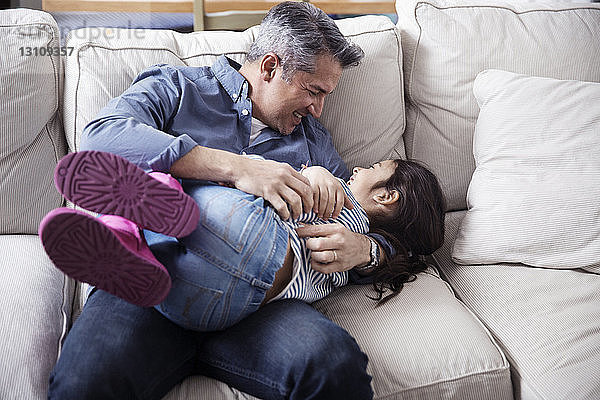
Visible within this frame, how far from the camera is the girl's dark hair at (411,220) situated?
5.12 feet

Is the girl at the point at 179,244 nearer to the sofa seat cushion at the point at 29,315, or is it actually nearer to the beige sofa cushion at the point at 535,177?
the sofa seat cushion at the point at 29,315

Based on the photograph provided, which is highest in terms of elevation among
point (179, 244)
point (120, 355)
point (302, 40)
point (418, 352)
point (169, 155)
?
point (302, 40)

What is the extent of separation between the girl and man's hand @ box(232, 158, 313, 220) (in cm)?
3

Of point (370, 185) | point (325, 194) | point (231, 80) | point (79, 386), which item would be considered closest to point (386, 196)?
point (370, 185)

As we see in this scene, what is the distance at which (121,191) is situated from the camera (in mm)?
999

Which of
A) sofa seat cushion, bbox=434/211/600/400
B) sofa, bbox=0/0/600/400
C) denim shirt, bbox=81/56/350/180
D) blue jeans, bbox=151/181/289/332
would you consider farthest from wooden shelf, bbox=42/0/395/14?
blue jeans, bbox=151/181/289/332

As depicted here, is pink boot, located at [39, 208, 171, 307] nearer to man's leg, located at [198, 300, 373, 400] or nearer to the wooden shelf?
man's leg, located at [198, 300, 373, 400]

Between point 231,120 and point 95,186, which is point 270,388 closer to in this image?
point 95,186

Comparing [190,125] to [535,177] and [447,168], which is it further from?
[535,177]

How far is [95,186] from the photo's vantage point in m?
1.00

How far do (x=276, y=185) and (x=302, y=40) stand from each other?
472 millimetres

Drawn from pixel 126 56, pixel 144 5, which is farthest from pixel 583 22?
pixel 144 5

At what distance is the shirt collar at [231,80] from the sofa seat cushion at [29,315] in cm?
65

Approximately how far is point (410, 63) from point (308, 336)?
1103 mm
